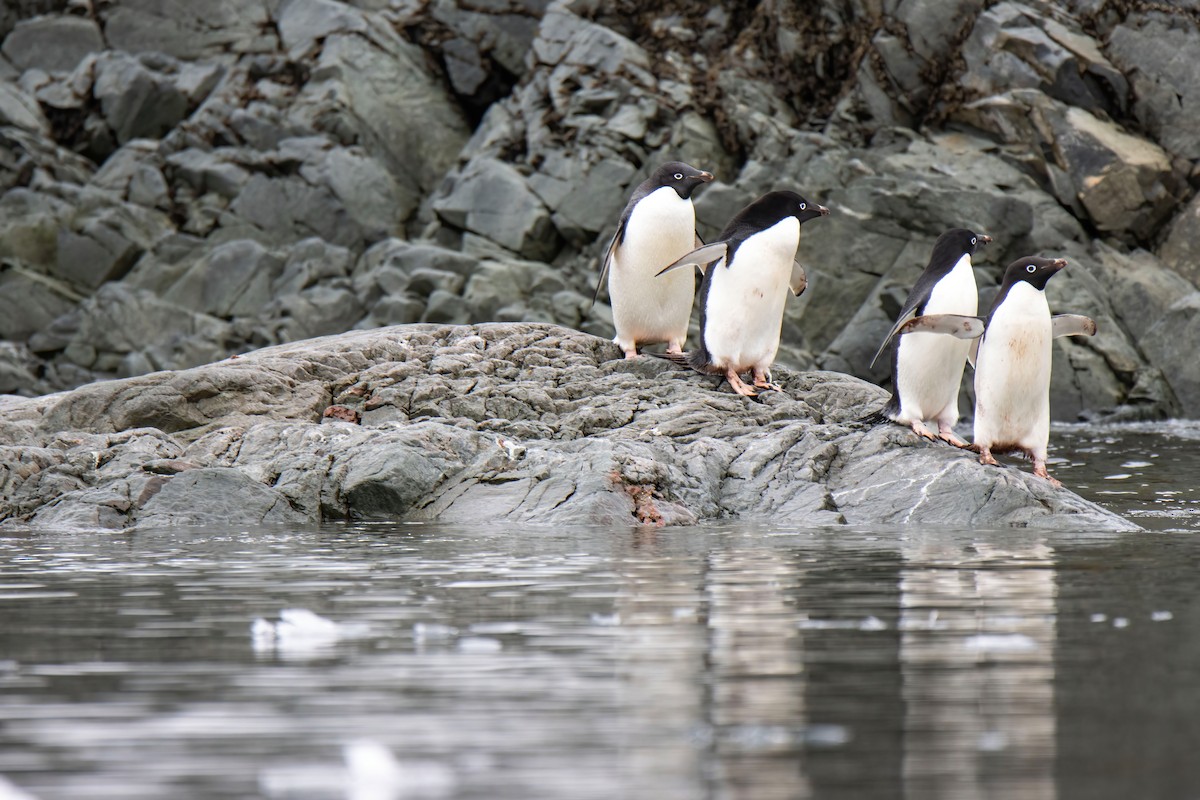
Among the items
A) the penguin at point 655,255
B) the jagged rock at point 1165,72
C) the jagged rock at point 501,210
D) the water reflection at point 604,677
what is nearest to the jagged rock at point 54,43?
the jagged rock at point 501,210

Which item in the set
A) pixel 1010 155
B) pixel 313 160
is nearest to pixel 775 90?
pixel 1010 155

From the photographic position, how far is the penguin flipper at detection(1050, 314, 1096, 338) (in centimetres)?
1071

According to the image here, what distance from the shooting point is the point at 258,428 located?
10922 millimetres

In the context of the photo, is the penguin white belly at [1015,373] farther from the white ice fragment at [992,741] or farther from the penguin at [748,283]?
the white ice fragment at [992,741]

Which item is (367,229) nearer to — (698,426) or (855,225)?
(855,225)

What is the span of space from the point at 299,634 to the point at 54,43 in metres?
36.4

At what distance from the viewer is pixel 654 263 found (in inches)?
481

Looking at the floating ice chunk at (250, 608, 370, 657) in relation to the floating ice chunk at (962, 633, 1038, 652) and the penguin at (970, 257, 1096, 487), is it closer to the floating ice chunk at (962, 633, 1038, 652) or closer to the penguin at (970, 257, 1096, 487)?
the floating ice chunk at (962, 633, 1038, 652)

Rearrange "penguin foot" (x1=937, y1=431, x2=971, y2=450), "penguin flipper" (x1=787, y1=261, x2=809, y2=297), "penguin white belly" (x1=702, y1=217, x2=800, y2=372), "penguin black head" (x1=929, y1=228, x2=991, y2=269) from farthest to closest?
"penguin flipper" (x1=787, y1=261, x2=809, y2=297)
"penguin white belly" (x1=702, y1=217, x2=800, y2=372)
"penguin black head" (x1=929, y1=228, x2=991, y2=269)
"penguin foot" (x1=937, y1=431, x2=971, y2=450)

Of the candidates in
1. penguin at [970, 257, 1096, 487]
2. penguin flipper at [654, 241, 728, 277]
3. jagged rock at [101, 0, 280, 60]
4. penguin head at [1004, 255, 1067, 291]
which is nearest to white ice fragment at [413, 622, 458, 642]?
penguin at [970, 257, 1096, 487]

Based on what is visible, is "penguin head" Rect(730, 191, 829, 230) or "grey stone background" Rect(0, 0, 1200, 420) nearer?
"penguin head" Rect(730, 191, 829, 230)

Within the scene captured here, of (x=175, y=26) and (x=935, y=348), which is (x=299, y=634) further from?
(x=175, y=26)

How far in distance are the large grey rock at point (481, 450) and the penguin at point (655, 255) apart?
45cm

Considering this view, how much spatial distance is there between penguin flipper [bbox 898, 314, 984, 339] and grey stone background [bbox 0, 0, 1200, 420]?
14591 millimetres
